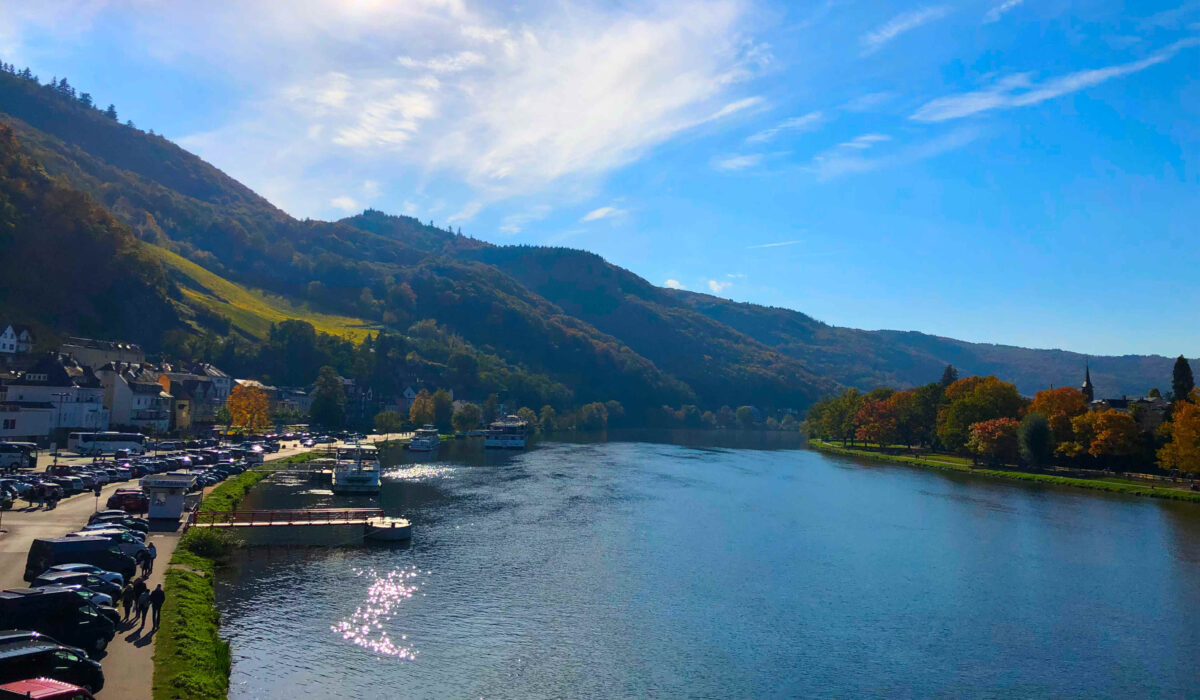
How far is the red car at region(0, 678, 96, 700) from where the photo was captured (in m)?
18.1

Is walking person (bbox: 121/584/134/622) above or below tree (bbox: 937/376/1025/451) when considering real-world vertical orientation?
below

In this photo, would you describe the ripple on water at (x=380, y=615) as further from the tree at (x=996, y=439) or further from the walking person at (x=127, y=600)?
the tree at (x=996, y=439)

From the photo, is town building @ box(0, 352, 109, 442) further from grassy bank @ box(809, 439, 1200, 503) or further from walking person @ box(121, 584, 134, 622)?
grassy bank @ box(809, 439, 1200, 503)

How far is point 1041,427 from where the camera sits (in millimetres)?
103312

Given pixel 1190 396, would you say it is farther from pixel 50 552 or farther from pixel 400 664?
pixel 50 552

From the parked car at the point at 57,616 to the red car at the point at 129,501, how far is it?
27026 millimetres

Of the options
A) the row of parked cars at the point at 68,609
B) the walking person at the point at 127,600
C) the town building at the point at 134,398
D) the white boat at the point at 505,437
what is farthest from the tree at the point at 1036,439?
the town building at the point at 134,398

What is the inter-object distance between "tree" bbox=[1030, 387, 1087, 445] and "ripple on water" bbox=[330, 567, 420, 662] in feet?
317

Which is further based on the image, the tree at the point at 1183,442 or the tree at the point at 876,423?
the tree at the point at 876,423

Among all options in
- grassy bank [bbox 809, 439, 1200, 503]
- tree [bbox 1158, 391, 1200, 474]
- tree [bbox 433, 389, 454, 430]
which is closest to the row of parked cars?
grassy bank [bbox 809, 439, 1200, 503]

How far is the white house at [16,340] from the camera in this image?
374ft

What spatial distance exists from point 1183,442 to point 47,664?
335 ft

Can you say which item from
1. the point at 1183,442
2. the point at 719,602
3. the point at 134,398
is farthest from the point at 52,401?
the point at 1183,442

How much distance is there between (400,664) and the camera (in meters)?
30.8
